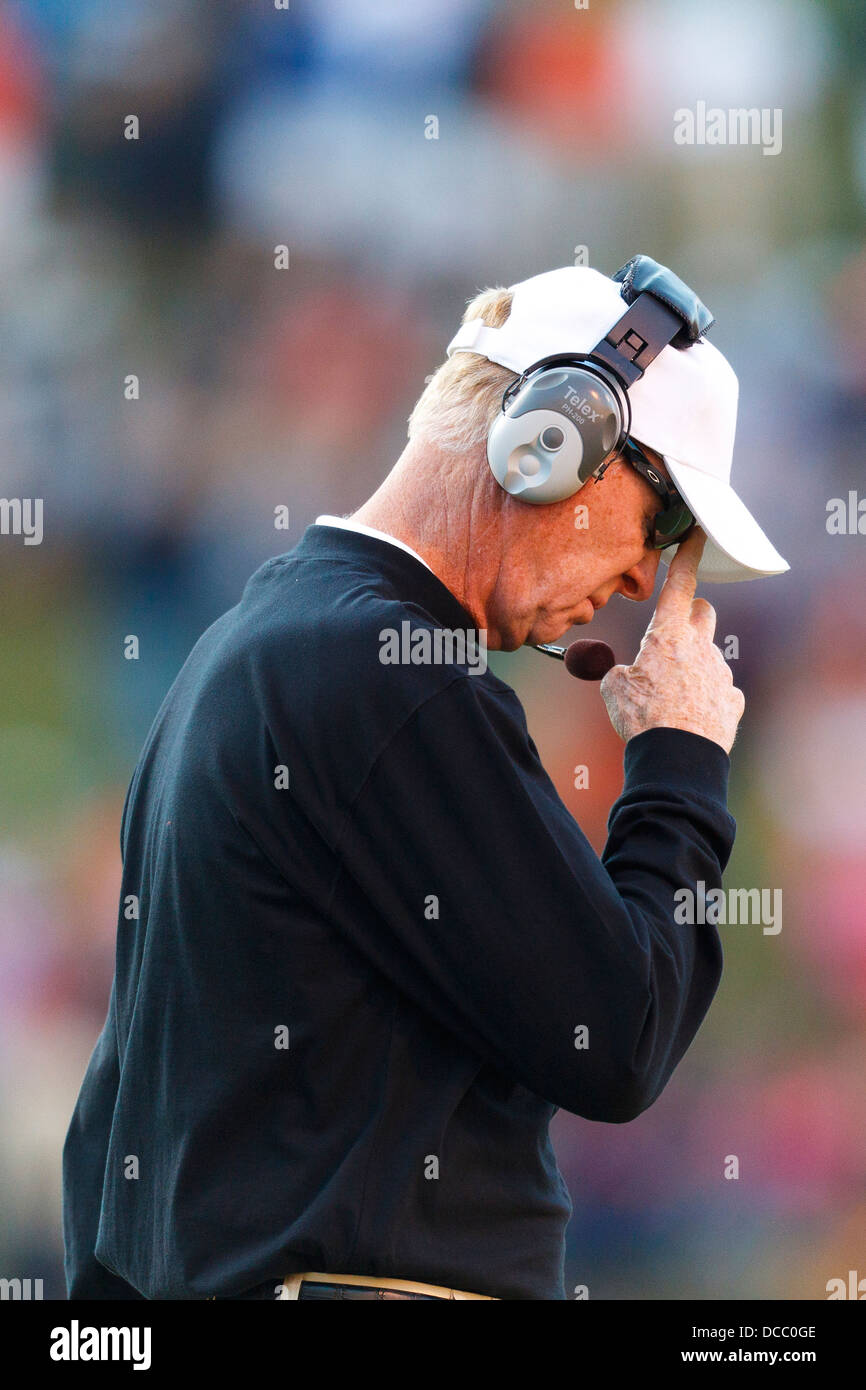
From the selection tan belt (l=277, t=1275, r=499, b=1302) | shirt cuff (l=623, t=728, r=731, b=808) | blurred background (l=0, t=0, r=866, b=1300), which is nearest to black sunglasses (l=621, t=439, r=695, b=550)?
shirt cuff (l=623, t=728, r=731, b=808)

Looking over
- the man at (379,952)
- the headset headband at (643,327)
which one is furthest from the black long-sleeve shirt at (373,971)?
the headset headband at (643,327)

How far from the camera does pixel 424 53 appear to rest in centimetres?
245

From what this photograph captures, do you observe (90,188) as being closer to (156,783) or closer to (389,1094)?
(156,783)

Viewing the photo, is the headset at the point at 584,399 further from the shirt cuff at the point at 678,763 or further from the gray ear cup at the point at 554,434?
the shirt cuff at the point at 678,763

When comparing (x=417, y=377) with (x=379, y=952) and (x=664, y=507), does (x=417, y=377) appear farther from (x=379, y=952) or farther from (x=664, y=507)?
(x=379, y=952)

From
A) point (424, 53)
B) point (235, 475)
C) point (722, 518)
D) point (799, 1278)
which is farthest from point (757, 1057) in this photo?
point (424, 53)

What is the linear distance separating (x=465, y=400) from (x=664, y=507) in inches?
6.0

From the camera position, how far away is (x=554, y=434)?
824 millimetres

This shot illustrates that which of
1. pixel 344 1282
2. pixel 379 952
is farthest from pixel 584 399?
pixel 344 1282

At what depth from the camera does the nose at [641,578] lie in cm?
96

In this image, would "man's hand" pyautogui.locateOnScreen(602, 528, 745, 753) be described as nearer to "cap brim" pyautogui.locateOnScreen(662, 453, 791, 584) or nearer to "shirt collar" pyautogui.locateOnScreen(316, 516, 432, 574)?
"cap brim" pyautogui.locateOnScreen(662, 453, 791, 584)

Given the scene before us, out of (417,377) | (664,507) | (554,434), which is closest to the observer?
(554,434)

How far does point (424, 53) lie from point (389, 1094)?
2.19 metres

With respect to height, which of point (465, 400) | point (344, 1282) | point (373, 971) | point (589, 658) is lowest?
point (344, 1282)
